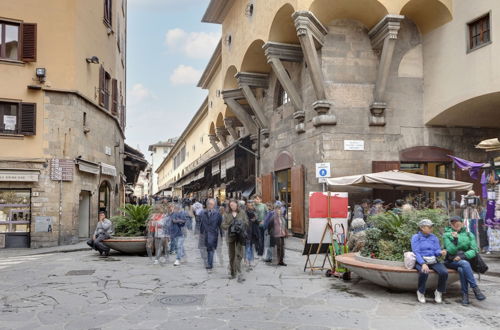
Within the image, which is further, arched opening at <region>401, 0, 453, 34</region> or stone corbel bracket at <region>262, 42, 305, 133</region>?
stone corbel bracket at <region>262, 42, 305, 133</region>

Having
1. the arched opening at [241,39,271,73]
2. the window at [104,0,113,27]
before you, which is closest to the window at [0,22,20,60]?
the window at [104,0,113,27]

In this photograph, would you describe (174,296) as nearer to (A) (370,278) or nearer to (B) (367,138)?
(A) (370,278)

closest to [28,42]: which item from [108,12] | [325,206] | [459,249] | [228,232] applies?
[108,12]

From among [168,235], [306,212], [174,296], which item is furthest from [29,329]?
[306,212]

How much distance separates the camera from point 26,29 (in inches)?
631

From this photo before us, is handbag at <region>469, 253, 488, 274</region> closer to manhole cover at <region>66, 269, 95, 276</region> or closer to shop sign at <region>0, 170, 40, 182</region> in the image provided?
manhole cover at <region>66, 269, 95, 276</region>

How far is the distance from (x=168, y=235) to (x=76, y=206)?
6.18 metres

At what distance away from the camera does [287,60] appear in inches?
692

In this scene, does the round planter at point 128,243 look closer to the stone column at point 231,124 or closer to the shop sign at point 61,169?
the shop sign at point 61,169

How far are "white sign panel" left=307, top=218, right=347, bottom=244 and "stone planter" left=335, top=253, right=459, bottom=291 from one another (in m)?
1.59

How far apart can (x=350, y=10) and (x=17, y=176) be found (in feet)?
39.9

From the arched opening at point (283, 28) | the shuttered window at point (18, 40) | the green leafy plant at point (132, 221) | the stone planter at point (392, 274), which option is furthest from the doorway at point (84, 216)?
the stone planter at point (392, 274)

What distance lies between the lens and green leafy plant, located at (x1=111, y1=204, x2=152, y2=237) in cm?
1362

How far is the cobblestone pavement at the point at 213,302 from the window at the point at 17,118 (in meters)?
6.73
